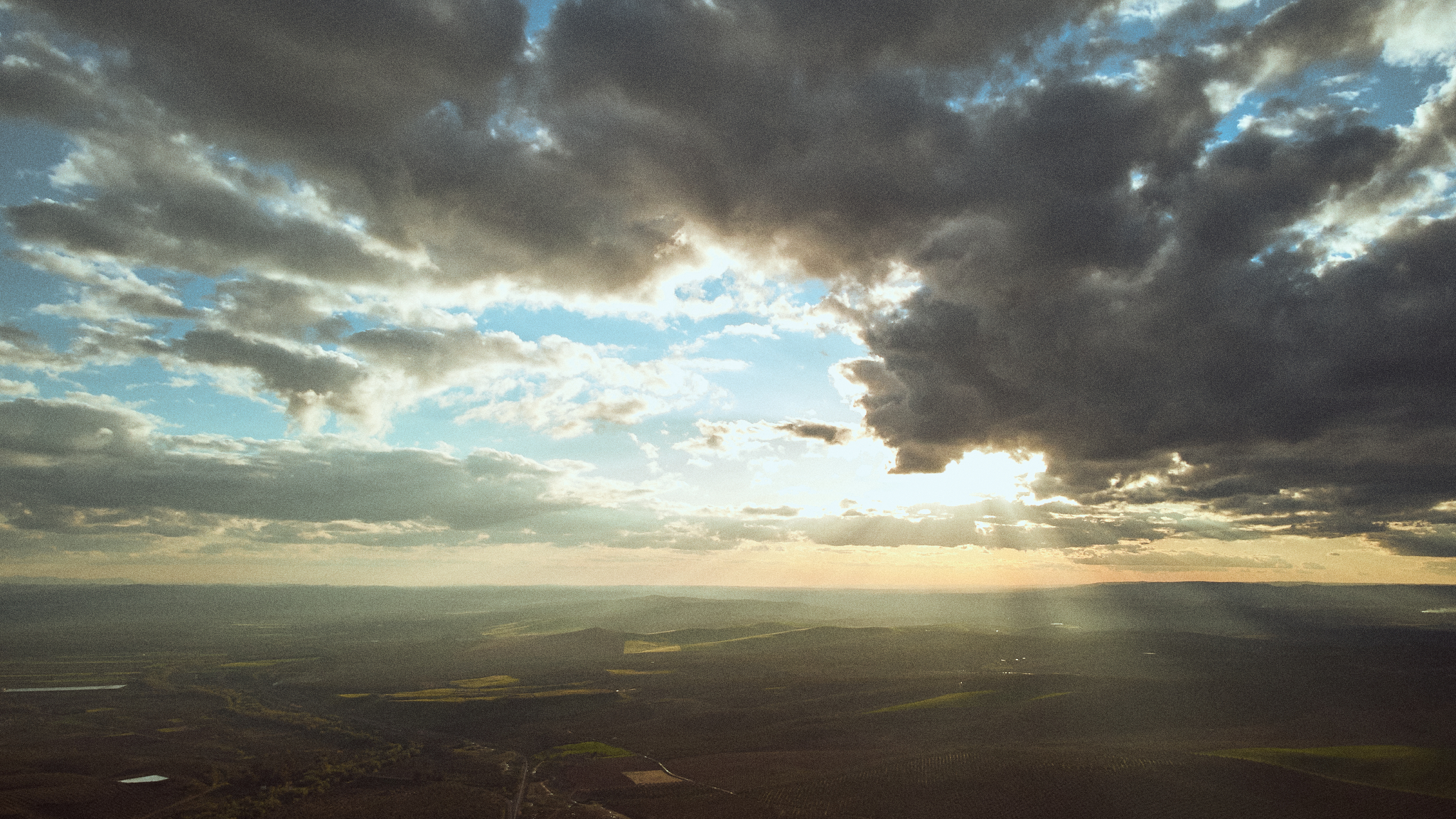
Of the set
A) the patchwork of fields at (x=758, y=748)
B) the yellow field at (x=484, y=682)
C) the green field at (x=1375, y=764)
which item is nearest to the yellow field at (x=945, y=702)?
the patchwork of fields at (x=758, y=748)

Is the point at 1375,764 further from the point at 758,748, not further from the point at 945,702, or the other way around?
the point at 758,748

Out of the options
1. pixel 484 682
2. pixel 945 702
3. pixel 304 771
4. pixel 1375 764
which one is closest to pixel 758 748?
pixel 945 702

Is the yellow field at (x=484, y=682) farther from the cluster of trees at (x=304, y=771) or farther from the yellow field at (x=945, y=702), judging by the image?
the yellow field at (x=945, y=702)

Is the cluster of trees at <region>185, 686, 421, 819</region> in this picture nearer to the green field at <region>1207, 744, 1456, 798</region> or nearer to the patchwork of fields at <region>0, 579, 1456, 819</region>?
the patchwork of fields at <region>0, 579, 1456, 819</region>

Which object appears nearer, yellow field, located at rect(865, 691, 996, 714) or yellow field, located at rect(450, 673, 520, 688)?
yellow field, located at rect(865, 691, 996, 714)

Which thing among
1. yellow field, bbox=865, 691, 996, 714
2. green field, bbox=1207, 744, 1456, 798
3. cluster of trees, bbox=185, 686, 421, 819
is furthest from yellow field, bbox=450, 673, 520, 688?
green field, bbox=1207, 744, 1456, 798

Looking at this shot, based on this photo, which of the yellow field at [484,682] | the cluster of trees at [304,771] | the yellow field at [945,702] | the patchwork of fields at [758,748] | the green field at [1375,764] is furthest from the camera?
the yellow field at [484,682]

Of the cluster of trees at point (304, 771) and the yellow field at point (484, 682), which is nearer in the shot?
the cluster of trees at point (304, 771)

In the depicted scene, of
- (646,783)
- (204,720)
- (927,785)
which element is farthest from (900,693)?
(204,720)
